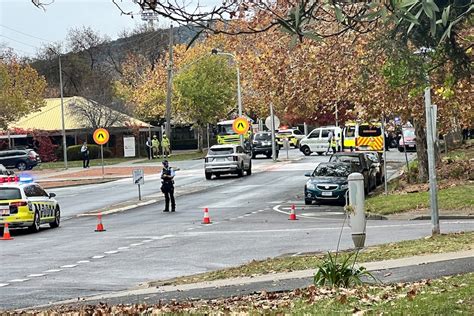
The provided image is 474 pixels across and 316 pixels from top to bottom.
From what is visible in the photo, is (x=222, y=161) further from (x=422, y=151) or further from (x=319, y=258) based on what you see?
(x=319, y=258)

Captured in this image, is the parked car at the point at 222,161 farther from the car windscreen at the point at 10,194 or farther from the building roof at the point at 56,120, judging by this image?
the building roof at the point at 56,120

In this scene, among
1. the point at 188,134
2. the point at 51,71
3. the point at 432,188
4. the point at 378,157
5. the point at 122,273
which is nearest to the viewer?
the point at 122,273

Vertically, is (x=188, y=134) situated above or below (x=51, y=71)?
below

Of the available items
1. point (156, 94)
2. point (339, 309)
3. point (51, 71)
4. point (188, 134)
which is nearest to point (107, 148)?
point (156, 94)

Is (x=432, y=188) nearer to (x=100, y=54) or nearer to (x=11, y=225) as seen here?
(x=11, y=225)

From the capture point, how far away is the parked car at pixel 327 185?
3186 centimetres

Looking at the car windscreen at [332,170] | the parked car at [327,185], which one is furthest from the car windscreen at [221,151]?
the parked car at [327,185]

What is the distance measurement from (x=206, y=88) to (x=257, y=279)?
210 ft

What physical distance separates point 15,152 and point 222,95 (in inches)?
780

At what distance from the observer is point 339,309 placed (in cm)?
982

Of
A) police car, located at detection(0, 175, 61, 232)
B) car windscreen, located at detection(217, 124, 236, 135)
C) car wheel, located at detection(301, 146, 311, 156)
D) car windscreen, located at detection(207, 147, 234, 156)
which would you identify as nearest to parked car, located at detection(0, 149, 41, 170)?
car windscreen, located at detection(217, 124, 236, 135)

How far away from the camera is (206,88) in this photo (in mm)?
77812

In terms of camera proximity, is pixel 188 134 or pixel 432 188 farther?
pixel 188 134

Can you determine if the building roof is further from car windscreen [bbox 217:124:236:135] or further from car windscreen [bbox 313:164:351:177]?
car windscreen [bbox 313:164:351:177]
